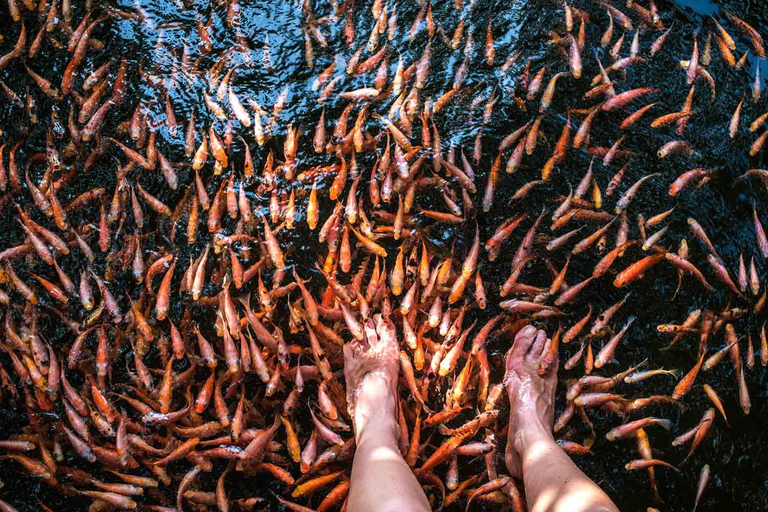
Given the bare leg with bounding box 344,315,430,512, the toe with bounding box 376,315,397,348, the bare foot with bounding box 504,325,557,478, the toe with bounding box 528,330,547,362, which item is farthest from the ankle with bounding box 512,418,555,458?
the toe with bounding box 376,315,397,348

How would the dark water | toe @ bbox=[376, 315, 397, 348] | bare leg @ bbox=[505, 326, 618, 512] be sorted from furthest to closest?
toe @ bbox=[376, 315, 397, 348], the dark water, bare leg @ bbox=[505, 326, 618, 512]

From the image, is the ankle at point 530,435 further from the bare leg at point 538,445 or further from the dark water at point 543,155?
the dark water at point 543,155

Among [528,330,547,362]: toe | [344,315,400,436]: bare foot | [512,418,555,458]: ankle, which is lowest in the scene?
[512,418,555,458]: ankle

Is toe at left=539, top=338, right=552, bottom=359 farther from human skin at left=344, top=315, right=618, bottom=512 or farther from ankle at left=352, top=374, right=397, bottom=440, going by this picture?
ankle at left=352, top=374, right=397, bottom=440

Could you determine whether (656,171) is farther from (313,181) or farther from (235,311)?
(235,311)

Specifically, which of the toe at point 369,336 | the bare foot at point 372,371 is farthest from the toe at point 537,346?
the toe at point 369,336

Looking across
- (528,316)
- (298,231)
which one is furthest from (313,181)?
(528,316)
